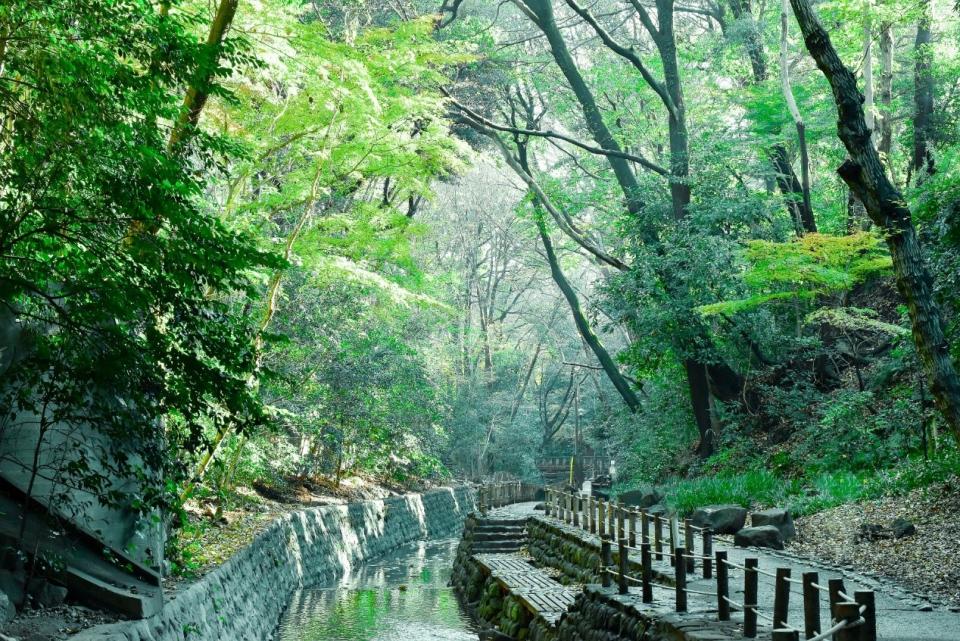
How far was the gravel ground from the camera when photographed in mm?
9539

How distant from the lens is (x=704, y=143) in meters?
23.3

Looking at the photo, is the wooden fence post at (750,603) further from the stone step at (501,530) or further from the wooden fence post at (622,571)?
the stone step at (501,530)

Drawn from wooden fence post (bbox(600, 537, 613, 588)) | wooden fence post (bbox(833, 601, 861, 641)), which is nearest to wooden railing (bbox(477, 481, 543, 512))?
wooden fence post (bbox(600, 537, 613, 588))

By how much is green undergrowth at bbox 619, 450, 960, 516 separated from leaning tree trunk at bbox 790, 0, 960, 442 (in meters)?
3.02

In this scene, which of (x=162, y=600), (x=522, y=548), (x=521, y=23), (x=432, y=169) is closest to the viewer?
(x=162, y=600)

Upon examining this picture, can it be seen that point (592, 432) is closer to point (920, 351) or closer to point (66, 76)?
point (920, 351)

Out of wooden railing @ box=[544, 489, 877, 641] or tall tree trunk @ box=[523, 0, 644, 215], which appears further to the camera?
Result: tall tree trunk @ box=[523, 0, 644, 215]

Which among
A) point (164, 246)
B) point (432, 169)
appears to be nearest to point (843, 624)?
point (164, 246)

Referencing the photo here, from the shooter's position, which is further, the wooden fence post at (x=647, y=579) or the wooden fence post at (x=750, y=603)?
the wooden fence post at (x=647, y=579)

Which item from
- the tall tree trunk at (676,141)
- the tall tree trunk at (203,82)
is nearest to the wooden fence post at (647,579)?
the tall tree trunk at (203,82)

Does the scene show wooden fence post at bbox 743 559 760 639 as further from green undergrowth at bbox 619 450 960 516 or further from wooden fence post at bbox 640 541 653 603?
green undergrowth at bbox 619 450 960 516

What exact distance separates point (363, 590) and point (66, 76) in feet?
51.3

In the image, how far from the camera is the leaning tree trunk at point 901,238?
31.9 feet

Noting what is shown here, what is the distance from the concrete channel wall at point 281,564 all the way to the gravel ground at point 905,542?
7984 mm
